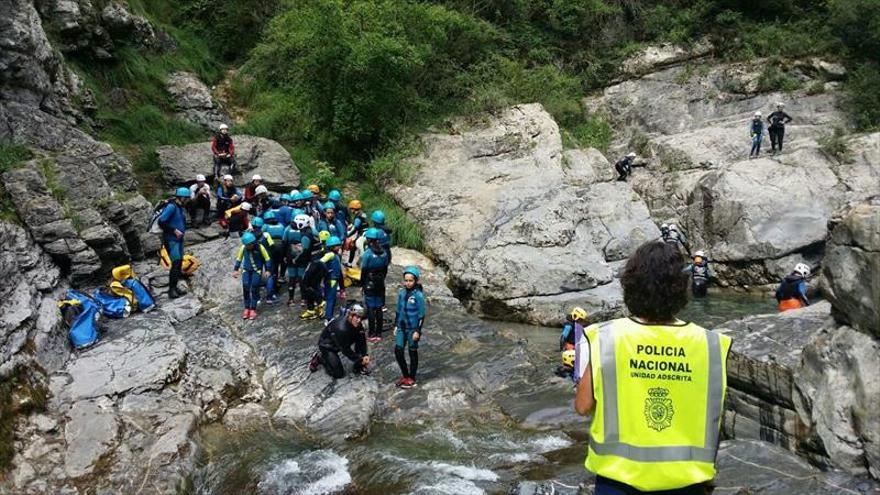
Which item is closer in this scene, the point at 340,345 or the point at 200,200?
the point at 340,345

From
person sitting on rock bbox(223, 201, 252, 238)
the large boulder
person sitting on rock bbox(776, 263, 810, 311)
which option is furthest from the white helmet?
person sitting on rock bbox(776, 263, 810, 311)

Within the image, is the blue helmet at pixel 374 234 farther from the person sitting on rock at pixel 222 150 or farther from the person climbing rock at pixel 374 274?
the person sitting on rock at pixel 222 150

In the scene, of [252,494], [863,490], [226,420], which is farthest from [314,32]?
[863,490]

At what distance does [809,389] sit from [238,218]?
12.4m

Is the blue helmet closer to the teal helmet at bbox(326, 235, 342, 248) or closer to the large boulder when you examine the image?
the teal helmet at bbox(326, 235, 342, 248)

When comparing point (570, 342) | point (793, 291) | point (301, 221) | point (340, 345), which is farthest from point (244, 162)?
point (793, 291)

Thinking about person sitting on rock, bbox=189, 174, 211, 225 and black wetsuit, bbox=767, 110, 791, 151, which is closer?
person sitting on rock, bbox=189, 174, 211, 225

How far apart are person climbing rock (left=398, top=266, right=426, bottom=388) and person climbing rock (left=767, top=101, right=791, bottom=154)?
1515 centimetres

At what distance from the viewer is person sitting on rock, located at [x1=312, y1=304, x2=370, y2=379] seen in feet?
32.5

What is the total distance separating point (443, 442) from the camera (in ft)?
28.9

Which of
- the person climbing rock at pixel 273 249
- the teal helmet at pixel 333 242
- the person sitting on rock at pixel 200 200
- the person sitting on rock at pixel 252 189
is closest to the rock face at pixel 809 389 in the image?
the teal helmet at pixel 333 242

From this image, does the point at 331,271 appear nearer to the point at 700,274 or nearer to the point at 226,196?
the point at 226,196

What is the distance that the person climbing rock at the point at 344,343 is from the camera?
9.91m

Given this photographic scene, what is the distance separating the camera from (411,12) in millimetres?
20031
